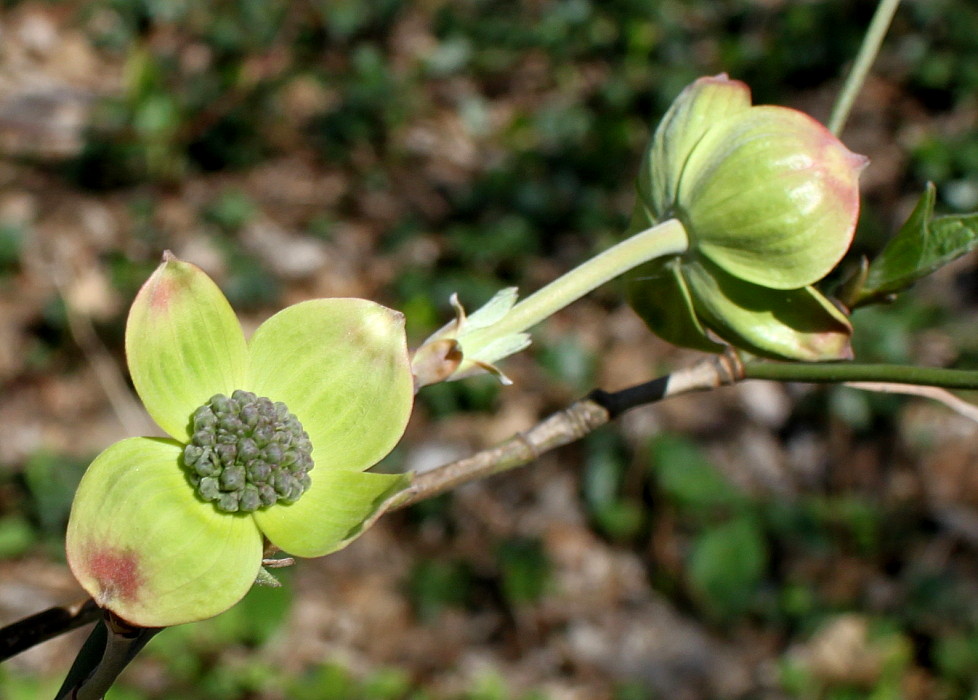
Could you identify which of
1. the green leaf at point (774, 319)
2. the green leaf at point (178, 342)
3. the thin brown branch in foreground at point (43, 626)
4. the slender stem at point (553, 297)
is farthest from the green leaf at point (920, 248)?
the thin brown branch in foreground at point (43, 626)

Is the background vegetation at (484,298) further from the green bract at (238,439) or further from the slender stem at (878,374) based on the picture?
the slender stem at (878,374)

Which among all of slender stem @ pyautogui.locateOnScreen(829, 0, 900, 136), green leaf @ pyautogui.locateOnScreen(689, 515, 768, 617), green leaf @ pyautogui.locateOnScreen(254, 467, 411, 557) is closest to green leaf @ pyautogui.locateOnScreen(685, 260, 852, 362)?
slender stem @ pyautogui.locateOnScreen(829, 0, 900, 136)

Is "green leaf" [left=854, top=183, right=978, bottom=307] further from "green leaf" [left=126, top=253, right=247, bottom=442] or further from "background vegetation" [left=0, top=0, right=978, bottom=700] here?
"background vegetation" [left=0, top=0, right=978, bottom=700]

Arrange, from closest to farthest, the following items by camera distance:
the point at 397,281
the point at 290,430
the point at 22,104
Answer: the point at 290,430 → the point at 397,281 → the point at 22,104

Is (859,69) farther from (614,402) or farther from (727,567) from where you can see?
(727,567)

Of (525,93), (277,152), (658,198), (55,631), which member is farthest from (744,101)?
(525,93)

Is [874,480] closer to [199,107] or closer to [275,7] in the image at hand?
[199,107]

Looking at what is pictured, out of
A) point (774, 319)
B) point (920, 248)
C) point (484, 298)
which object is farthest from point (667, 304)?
point (484, 298)
